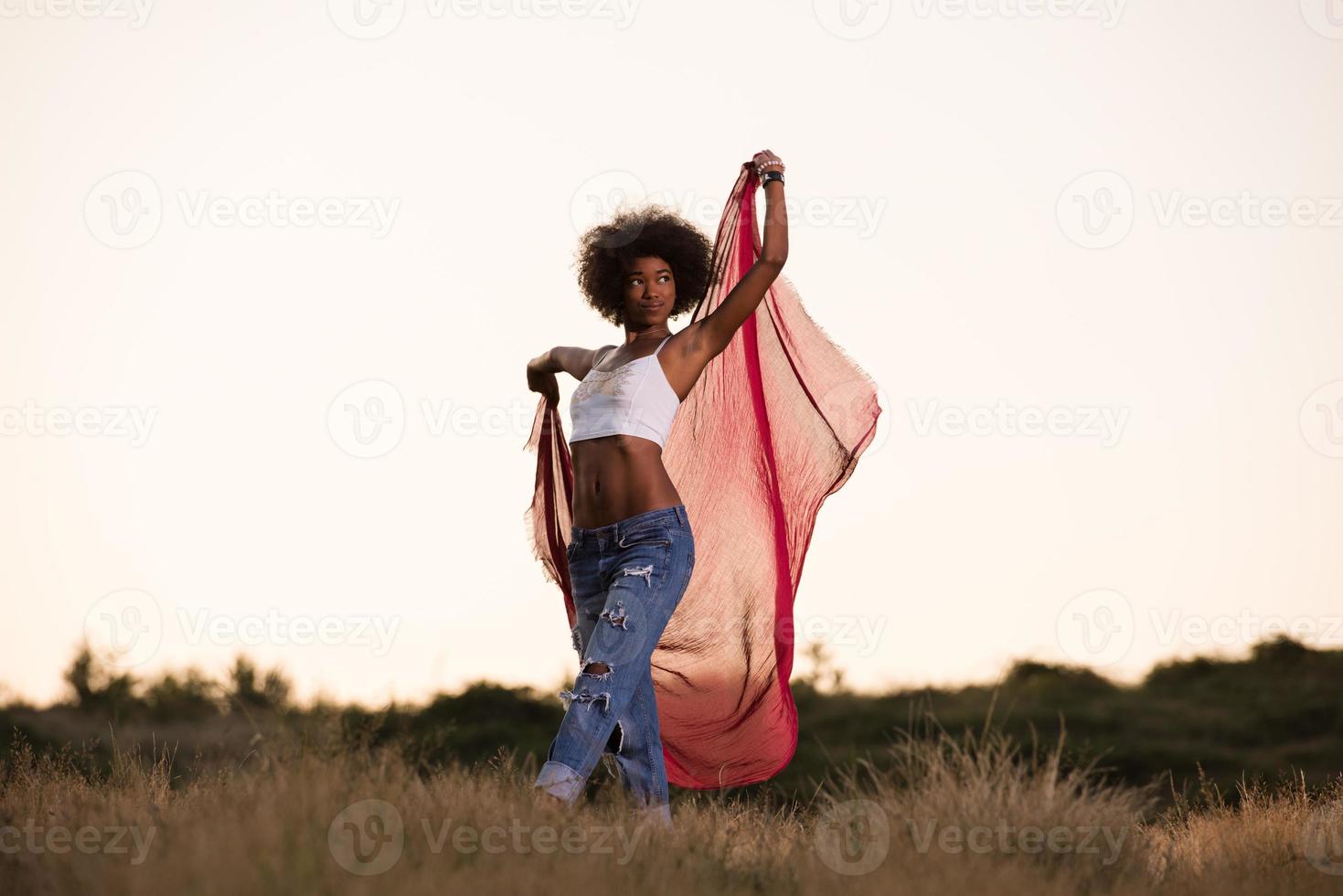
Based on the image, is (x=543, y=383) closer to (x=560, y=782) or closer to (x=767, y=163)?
(x=767, y=163)

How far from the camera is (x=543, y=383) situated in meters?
6.19

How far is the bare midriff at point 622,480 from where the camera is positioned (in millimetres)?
4910

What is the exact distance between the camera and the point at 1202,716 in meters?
29.7

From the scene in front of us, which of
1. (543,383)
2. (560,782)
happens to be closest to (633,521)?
(560,782)

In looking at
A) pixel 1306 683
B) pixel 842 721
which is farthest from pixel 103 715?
pixel 1306 683

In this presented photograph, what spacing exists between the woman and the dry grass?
27 cm

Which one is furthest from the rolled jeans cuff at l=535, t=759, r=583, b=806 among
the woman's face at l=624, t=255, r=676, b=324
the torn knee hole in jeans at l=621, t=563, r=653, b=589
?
the woman's face at l=624, t=255, r=676, b=324

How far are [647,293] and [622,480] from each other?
35.2 inches

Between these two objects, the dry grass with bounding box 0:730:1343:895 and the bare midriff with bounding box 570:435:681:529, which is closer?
the dry grass with bounding box 0:730:1343:895

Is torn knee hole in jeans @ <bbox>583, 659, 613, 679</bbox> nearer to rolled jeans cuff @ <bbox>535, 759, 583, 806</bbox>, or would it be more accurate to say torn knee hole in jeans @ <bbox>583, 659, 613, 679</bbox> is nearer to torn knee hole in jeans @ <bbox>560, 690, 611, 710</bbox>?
torn knee hole in jeans @ <bbox>560, 690, 611, 710</bbox>

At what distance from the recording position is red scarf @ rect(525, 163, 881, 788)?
245 inches

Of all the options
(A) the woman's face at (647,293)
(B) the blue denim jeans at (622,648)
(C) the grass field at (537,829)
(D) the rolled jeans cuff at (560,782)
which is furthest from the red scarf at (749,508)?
(D) the rolled jeans cuff at (560,782)

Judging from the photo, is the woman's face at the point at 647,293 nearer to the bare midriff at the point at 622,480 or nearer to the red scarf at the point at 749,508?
the bare midriff at the point at 622,480

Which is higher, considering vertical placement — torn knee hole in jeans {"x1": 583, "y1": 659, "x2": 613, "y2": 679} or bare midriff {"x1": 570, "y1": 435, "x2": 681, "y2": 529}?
bare midriff {"x1": 570, "y1": 435, "x2": 681, "y2": 529}
